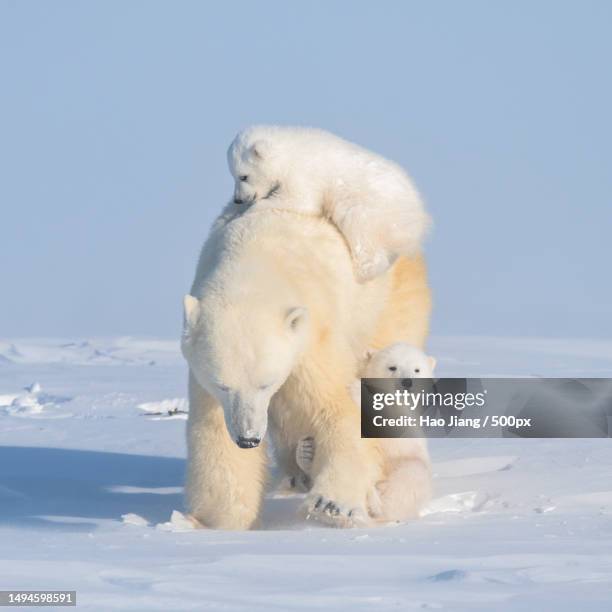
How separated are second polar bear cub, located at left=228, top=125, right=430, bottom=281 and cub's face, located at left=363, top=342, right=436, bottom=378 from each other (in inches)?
13.9

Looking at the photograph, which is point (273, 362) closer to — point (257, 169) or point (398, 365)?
point (398, 365)

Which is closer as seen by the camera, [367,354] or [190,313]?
[190,313]

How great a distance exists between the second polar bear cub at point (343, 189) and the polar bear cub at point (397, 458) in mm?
377

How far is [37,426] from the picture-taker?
8.93 m

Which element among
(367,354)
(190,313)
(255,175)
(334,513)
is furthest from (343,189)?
(334,513)

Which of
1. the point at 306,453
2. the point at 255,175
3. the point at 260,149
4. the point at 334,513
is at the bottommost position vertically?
the point at 334,513

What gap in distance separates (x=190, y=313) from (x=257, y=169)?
1.55 metres

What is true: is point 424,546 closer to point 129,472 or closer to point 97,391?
point 129,472

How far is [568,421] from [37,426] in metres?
3.47

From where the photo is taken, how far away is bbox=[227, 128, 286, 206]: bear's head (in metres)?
6.39

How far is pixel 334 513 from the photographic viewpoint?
525 centimetres

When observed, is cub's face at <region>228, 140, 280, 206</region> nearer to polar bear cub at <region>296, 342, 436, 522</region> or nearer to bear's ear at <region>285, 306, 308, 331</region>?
polar bear cub at <region>296, 342, 436, 522</region>

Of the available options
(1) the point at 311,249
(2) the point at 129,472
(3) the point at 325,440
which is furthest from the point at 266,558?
(2) the point at 129,472

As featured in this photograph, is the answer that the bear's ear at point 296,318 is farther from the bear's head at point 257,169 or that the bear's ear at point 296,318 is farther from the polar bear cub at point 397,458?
the bear's head at point 257,169
